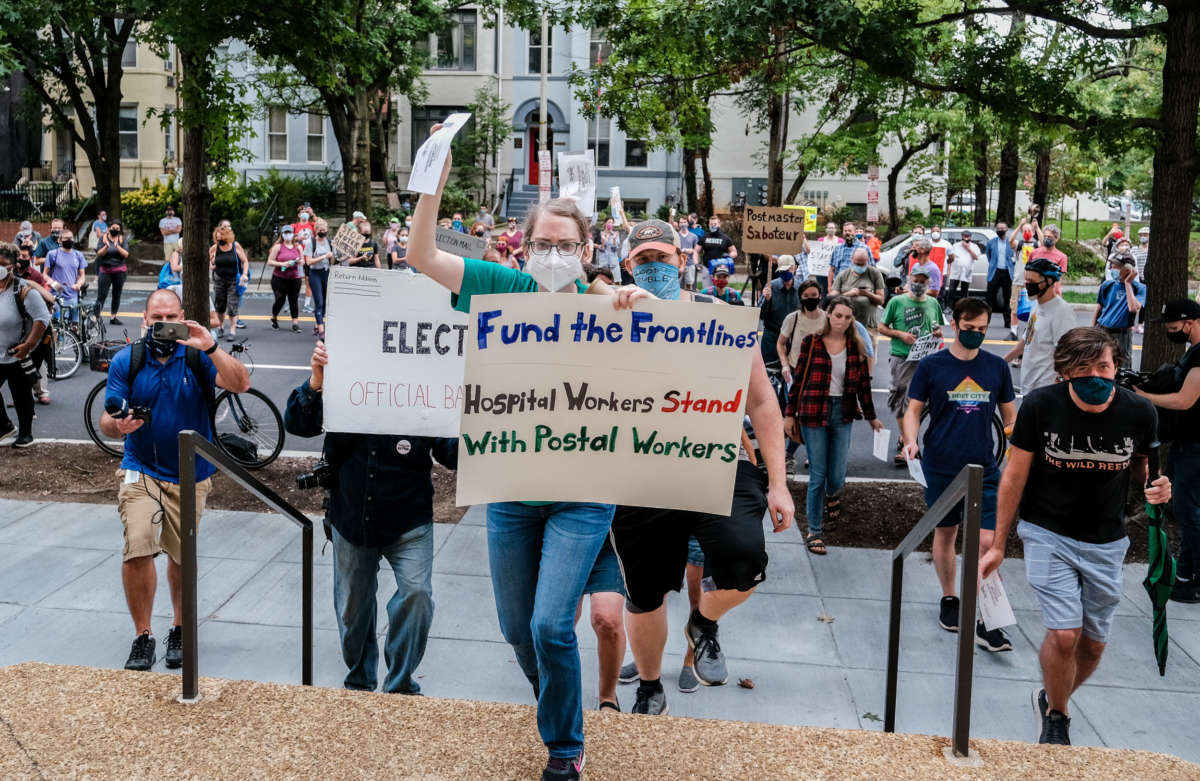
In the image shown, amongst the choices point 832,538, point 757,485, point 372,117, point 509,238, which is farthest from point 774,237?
point 372,117

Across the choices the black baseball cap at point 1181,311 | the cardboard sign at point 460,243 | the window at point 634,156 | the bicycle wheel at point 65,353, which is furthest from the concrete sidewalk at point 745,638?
the window at point 634,156

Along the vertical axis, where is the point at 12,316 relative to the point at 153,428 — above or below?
above

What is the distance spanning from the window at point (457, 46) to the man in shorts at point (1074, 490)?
38990 mm

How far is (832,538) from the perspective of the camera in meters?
8.56

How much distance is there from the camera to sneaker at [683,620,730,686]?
5.59m

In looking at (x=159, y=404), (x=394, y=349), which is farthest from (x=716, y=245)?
(x=394, y=349)

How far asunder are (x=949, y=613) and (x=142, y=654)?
4.44 m

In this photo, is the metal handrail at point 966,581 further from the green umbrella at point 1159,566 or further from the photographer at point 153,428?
the photographer at point 153,428

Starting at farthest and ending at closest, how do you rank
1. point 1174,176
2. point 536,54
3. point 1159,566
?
point 536,54 → point 1174,176 → point 1159,566

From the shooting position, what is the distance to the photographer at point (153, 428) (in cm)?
573

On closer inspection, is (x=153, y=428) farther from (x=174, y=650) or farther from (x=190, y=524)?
(x=190, y=524)

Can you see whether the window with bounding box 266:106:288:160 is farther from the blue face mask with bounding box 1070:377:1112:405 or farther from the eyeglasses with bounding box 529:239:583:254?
the eyeglasses with bounding box 529:239:583:254

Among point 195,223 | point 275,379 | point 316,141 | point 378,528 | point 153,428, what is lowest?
point 275,379

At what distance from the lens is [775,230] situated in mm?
13352
